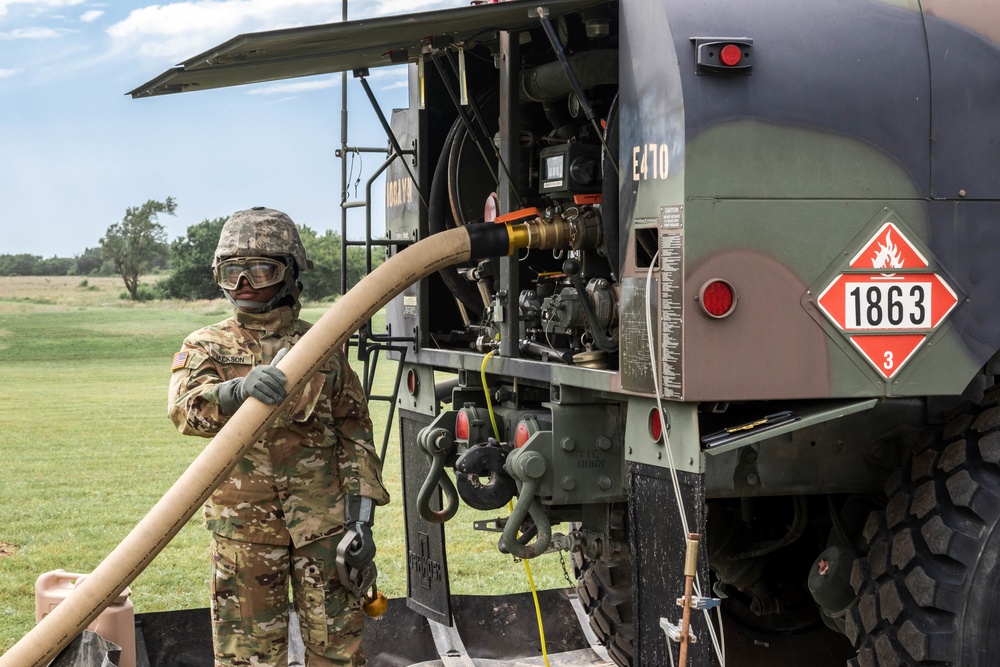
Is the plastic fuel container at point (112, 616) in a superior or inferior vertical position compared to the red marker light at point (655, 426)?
inferior

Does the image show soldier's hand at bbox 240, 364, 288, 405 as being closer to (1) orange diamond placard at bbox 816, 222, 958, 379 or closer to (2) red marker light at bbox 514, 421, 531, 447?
(2) red marker light at bbox 514, 421, 531, 447

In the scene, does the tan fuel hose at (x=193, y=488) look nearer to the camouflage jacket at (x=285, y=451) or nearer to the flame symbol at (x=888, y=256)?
the camouflage jacket at (x=285, y=451)

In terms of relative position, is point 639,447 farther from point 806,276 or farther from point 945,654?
point 945,654

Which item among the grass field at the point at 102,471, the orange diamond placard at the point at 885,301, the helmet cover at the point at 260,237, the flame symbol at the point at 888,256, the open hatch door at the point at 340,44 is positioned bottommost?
the grass field at the point at 102,471

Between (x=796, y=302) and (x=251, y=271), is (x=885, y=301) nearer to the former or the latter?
(x=796, y=302)

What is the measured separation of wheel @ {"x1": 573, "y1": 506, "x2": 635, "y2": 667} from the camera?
603cm

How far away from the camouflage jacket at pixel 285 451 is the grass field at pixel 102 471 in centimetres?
292

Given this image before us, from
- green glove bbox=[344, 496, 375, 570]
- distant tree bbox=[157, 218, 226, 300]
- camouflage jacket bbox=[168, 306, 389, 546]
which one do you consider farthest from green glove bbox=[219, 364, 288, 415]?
distant tree bbox=[157, 218, 226, 300]

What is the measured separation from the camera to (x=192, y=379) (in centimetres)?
507

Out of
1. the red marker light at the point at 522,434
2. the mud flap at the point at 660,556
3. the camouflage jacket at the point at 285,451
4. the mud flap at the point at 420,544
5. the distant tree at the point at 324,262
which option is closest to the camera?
the mud flap at the point at 660,556

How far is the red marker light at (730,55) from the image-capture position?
162 inches

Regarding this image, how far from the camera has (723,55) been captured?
4.11 metres

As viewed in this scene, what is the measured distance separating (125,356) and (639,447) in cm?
1624

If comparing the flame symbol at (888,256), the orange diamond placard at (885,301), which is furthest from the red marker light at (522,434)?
the flame symbol at (888,256)
